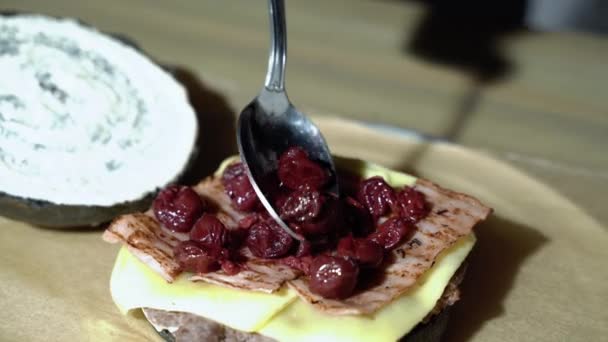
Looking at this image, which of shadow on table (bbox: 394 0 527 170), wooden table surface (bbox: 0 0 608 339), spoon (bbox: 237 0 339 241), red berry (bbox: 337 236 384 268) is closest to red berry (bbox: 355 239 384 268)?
red berry (bbox: 337 236 384 268)

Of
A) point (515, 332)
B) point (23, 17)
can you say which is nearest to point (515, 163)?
point (515, 332)

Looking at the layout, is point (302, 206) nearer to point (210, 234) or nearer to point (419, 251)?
point (210, 234)

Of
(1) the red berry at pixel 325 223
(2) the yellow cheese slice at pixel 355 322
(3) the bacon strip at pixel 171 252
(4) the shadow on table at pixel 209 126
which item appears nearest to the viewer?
(2) the yellow cheese slice at pixel 355 322

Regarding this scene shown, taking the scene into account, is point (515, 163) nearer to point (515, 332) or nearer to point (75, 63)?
point (515, 332)

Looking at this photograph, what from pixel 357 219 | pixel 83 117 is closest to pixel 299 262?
pixel 357 219

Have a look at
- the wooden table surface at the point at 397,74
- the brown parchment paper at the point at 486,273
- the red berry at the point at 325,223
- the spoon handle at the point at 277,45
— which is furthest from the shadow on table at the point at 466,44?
the red berry at the point at 325,223

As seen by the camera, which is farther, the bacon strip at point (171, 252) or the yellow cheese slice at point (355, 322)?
the bacon strip at point (171, 252)

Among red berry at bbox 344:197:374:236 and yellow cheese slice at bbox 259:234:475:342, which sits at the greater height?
red berry at bbox 344:197:374:236

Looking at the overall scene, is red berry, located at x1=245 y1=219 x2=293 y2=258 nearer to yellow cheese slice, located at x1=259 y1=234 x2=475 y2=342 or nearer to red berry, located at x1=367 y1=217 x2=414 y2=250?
yellow cheese slice, located at x1=259 y1=234 x2=475 y2=342

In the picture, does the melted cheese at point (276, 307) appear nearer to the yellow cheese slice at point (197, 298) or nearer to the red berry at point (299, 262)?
the yellow cheese slice at point (197, 298)
